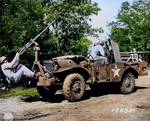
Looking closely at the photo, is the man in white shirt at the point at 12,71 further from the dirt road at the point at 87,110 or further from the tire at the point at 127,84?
the tire at the point at 127,84

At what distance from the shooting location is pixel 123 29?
4028cm

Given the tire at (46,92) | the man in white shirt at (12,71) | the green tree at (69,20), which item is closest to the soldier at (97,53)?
the tire at (46,92)

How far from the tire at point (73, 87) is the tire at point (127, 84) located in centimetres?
239

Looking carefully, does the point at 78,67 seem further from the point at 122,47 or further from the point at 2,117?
the point at 122,47

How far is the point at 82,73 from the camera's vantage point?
10.3 m

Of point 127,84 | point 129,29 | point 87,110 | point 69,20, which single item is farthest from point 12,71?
point 129,29

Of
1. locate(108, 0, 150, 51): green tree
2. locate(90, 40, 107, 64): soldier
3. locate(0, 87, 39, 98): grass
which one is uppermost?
locate(108, 0, 150, 51): green tree

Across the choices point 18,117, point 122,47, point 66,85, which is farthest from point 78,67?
point 122,47

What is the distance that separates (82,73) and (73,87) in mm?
1025

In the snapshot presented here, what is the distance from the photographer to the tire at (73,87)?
30.3ft

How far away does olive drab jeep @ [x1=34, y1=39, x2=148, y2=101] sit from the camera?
30.7 ft

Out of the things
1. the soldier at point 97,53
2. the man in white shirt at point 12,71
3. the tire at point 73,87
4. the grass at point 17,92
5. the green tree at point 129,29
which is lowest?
the grass at point 17,92

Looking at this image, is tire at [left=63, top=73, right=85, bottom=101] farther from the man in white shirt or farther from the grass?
the grass

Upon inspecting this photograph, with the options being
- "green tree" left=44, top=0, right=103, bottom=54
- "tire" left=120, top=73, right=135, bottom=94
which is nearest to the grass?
"tire" left=120, top=73, right=135, bottom=94
